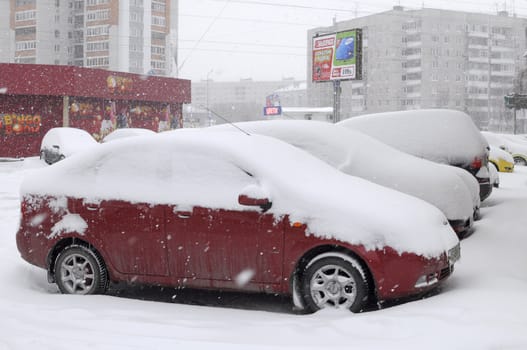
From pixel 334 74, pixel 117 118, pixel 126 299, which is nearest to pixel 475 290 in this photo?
pixel 126 299

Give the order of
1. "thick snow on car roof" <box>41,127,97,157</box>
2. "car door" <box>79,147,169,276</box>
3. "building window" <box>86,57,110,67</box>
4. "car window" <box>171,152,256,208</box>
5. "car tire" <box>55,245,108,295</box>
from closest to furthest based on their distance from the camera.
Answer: "car window" <box>171,152,256,208</box> → "car door" <box>79,147,169,276</box> → "car tire" <box>55,245,108,295</box> → "thick snow on car roof" <box>41,127,97,157</box> → "building window" <box>86,57,110,67</box>

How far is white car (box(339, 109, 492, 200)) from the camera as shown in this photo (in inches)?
364

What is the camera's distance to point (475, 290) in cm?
498

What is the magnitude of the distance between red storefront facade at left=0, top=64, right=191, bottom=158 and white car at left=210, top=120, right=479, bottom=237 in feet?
82.4

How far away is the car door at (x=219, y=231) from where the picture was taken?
197 inches

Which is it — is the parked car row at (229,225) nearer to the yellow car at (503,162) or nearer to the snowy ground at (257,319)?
the snowy ground at (257,319)

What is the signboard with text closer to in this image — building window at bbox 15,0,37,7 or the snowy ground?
the snowy ground

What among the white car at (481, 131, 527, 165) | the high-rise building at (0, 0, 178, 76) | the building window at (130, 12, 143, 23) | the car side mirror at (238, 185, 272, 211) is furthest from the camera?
the building window at (130, 12, 143, 23)

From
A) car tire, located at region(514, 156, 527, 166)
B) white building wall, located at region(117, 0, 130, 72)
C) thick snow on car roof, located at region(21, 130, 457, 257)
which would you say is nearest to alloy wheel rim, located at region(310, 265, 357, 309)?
thick snow on car roof, located at region(21, 130, 457, 257)

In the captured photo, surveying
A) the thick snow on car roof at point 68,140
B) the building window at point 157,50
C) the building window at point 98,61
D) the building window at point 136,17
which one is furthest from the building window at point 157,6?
the thick snow on car roof at point 68,140

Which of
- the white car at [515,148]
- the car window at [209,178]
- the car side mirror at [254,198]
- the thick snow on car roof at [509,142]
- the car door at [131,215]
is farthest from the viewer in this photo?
the white car at [515,148]

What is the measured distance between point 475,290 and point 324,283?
1.27 meters

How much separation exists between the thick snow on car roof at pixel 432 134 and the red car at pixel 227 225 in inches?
160

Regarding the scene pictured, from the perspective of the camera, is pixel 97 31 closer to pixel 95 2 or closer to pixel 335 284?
pixel 95 2
